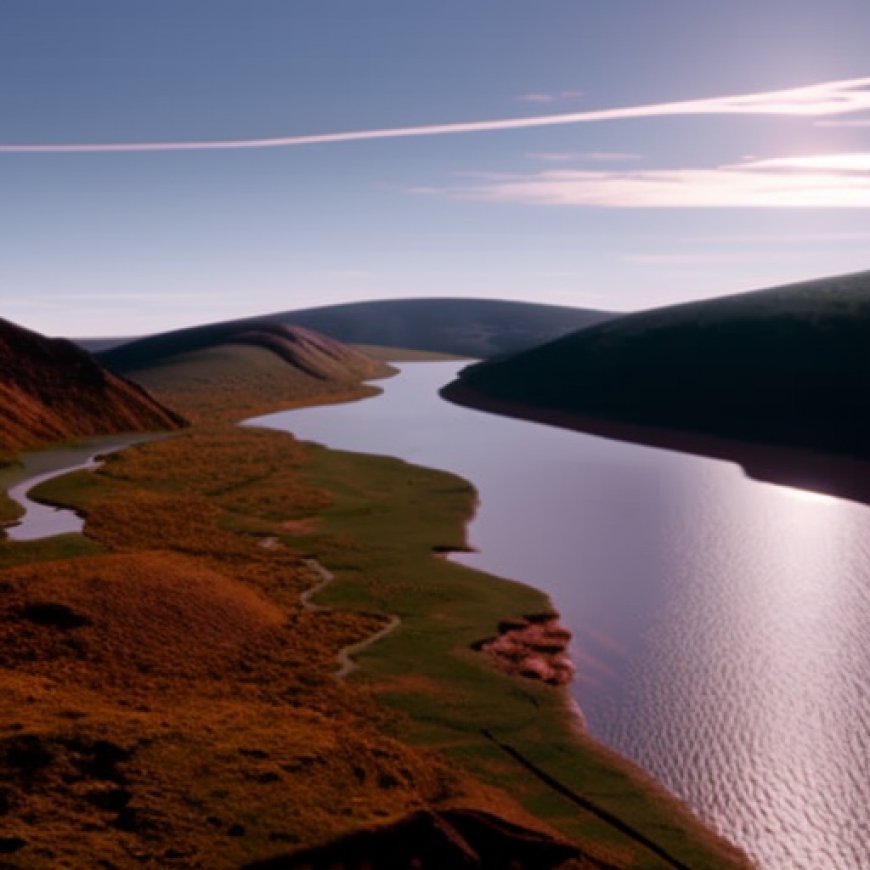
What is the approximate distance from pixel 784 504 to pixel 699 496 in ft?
19.2

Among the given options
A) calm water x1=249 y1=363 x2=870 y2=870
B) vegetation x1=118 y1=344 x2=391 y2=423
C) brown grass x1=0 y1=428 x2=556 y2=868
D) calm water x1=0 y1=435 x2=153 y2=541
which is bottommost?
calm water x1=249 y1=363 x2=870 y2=870

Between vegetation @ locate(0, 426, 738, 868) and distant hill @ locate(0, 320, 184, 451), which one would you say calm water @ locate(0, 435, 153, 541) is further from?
distant hill @ locate(0, 320, 184, 451)

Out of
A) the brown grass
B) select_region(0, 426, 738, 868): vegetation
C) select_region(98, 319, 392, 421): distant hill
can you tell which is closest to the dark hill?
select_region(98, 319, 392, 421): distant hill

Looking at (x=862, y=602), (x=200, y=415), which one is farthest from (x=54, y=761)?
(x=200, y=415)

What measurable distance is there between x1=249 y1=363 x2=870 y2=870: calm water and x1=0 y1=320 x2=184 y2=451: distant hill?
3684 centimetres

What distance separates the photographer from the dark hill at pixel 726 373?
10750 cm

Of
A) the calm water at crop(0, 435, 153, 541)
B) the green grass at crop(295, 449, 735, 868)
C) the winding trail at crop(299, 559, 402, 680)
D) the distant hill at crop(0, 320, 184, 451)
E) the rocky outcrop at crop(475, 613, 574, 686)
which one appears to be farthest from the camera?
the distant hill at crop(0, 320, 184, 451)

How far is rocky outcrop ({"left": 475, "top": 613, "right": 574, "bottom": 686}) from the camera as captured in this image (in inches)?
1291

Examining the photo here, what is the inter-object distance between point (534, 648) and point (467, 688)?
4970 mm

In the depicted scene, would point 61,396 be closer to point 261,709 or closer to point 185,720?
point 261,709

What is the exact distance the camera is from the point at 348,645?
34.4 m

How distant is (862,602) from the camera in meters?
41.2

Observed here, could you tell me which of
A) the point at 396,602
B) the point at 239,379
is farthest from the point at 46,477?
the point at 239,379

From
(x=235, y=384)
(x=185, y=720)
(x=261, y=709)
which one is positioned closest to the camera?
(x=185, y=720)
